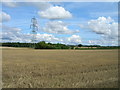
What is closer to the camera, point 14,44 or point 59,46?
point 59,46

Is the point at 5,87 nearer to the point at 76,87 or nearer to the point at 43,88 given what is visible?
the point at 43,88

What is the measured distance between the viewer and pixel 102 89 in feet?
23.5

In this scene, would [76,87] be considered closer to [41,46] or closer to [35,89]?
[35,89]

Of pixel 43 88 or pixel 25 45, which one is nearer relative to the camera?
pixel 43 88

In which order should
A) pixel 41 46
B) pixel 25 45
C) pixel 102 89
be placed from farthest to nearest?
pixel 25 45
pixel 41 46
pixel 102 89

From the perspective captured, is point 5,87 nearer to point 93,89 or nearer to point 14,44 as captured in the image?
point 93,89

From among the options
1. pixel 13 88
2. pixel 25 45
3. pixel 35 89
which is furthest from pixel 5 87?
pixel 25 45

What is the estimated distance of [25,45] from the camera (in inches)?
4916

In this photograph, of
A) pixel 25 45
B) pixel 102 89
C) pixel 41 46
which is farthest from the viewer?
pixel 25 45

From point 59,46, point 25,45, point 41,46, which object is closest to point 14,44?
point 25,45

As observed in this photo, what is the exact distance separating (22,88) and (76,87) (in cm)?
231

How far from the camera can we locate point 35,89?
7.21 metres

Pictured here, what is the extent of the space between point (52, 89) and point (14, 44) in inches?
4866

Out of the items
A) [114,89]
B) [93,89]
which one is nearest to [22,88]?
[93,89]
